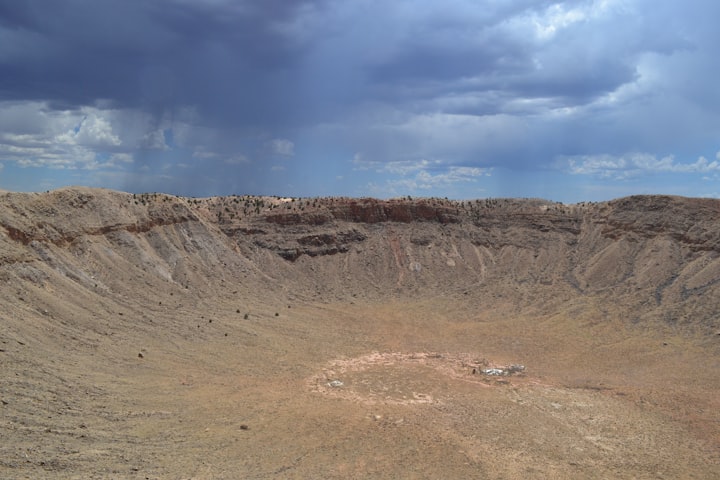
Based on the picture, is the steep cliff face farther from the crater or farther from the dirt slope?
the crater

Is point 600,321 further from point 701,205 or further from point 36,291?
point 36,291

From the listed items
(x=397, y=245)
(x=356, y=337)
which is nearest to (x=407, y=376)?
(x=356, y=337)

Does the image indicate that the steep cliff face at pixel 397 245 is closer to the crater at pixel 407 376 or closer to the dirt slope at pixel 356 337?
the dirt slope at pixel 356 337

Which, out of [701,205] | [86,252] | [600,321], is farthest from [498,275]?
[86,252]

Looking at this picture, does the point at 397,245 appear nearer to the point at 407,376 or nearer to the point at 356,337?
the point at 356,337

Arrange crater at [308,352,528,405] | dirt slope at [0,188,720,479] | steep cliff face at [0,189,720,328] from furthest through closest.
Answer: steep cliff face at [0,189,720,328], crater at [308,352,528,405], dirt slope at [0,188,720,479]

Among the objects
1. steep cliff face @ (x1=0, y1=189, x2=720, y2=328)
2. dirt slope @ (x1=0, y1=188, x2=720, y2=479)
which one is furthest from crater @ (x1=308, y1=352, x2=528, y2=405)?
steep cliff face @ (x1=0, y1=189, x2=720, y2=328)
